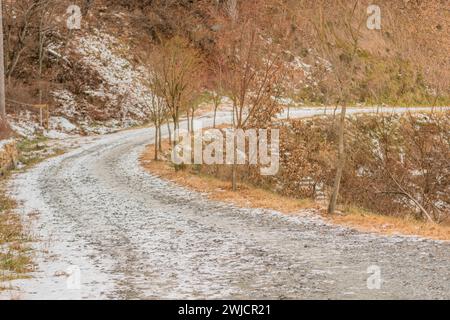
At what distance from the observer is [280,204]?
607 inches

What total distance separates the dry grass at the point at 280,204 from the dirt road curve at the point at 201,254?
0.63 m

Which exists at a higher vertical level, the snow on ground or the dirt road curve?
the snow on ground

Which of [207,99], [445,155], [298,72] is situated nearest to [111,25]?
[207,99]

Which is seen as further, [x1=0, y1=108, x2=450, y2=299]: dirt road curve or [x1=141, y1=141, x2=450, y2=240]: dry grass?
[x1=141, y1=141, x2=450, y2=240]: dry grass

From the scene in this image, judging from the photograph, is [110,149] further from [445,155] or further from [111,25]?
[111,25]

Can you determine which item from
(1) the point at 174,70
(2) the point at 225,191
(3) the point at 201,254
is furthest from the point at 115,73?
(3) the point at 201,254

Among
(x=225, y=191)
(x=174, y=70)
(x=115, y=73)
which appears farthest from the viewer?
(x=115, y=73)

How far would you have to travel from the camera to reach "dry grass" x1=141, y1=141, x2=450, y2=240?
1205 centimetres

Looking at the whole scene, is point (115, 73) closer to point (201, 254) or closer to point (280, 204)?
point (280, 204)

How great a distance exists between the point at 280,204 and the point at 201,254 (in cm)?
561

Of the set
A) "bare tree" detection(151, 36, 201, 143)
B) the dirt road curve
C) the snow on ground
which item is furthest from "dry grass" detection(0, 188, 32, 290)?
the snow on ground

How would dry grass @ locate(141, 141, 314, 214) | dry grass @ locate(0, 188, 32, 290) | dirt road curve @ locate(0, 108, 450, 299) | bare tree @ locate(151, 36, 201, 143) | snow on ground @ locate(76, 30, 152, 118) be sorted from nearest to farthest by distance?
1. dirt road curve @ locate(0, 108, 450, 299)
2. dry grass @ locate(0, 188, 32, 290)
3. dry grass @ locate(141, 141, 314, 214)
4. bare tree @ locate(151, 36, 201, 143)
5. snow on ground @ locate(76, 30, 152, 118)

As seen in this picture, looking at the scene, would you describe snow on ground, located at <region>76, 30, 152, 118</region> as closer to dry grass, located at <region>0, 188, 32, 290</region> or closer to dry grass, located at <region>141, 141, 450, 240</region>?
dry grass, located at <region>141, 141, 450, 240</region>

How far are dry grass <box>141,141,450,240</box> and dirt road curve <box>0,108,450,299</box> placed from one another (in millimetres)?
627
